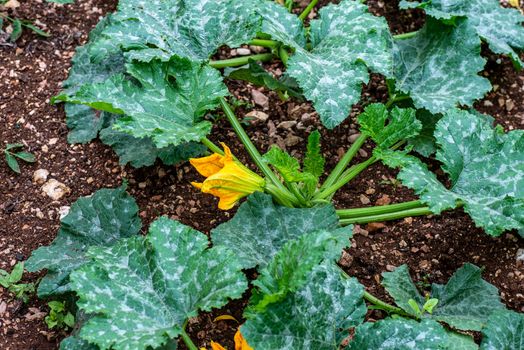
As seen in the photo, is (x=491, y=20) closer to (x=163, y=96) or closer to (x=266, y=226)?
(x=266, y=226)

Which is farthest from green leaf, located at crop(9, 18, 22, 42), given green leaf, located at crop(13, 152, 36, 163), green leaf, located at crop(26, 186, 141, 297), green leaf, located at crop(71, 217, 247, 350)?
green leaf, located at crop(71, 217, 247, 350)

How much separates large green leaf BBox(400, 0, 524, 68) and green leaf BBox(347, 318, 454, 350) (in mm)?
2046

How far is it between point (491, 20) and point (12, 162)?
9.82ft

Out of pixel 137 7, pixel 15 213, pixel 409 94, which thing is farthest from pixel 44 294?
pixel 409 94

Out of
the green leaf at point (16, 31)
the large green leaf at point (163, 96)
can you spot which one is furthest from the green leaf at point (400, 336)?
the green leaf at point (16, 31)

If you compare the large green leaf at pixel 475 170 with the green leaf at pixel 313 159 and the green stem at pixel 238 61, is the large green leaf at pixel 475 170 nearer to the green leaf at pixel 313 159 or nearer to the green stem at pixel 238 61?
the green leaf at pixel 313 159

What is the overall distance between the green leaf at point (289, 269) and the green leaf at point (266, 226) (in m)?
0.46

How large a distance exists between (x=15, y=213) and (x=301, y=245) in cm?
184

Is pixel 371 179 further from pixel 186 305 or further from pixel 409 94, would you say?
pixel 186 305

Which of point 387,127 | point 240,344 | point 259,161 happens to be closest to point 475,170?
point 387,127

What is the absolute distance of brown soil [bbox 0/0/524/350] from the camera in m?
3.56

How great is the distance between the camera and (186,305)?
2908 mm

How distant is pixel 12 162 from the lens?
3920 millimetres

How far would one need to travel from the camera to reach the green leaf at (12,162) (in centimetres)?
390
